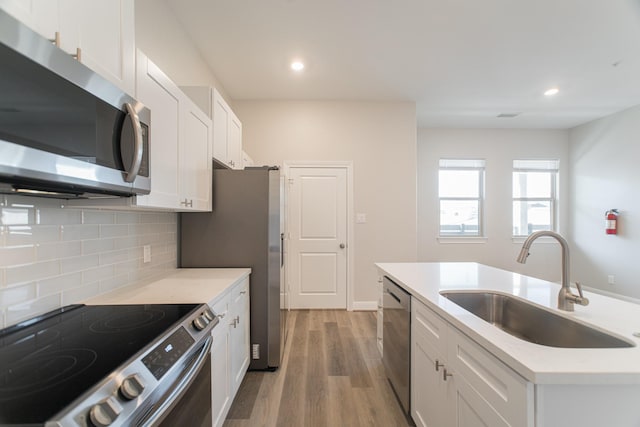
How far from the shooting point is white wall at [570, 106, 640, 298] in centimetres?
404

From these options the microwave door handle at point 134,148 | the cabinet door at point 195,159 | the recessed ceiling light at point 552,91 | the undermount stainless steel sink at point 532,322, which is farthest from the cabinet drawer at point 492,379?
the recessed ceiling light at point 552,91

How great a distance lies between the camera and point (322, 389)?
2.11 m

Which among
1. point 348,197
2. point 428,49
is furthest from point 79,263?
point 428,49

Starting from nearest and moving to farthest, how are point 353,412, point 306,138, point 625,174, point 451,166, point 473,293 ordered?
point 473,293
point 353,412
point 306,138
point 625,174
point 451,166

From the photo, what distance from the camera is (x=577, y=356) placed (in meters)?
0.84

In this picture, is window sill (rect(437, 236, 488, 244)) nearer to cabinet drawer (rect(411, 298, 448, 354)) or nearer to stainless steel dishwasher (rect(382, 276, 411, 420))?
stainless steel dishwasher (rect(382, 276, 411, 420))

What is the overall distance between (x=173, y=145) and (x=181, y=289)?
33.1 inches

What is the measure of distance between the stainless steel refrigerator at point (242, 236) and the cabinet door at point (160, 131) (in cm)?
65

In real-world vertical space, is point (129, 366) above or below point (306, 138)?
below

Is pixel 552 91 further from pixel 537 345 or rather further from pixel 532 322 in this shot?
pixel 537 345

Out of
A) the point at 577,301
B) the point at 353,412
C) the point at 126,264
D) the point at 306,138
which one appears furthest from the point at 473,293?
the point at 306,138

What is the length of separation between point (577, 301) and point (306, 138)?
131 inches

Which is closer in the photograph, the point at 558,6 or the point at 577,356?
the point at 577,356

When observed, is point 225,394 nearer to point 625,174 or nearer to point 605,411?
point 605,411
